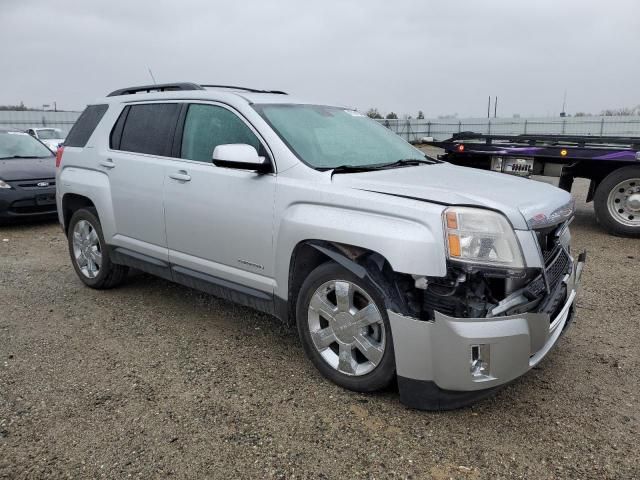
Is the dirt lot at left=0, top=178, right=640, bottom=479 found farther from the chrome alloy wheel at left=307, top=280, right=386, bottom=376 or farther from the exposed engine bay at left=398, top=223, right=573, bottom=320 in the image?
the exposed engine bay at left=398, top=223, right=573, bottom=320

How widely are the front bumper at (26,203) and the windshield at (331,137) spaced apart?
594cm

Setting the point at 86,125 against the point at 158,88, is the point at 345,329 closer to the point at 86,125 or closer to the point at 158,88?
the point at 158,88

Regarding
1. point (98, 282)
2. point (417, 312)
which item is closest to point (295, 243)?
point (417, 312)

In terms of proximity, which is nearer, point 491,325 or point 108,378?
point 491,325

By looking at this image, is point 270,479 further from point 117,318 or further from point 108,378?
point 117,318

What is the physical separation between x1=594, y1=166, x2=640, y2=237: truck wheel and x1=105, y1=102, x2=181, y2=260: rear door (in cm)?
630

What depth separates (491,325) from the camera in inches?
104

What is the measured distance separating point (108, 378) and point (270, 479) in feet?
4.87

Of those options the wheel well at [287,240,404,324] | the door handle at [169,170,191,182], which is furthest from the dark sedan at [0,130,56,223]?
the wheel well at [287,240,404,324]

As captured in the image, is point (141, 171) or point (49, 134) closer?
point (141, 171)

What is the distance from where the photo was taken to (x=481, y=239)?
2.67 metres

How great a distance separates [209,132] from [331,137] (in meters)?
0.92

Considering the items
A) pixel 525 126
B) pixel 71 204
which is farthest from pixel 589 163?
pixel 525 126

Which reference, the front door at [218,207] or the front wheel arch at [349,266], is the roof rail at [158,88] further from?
the front wheel arch at [349,266]
